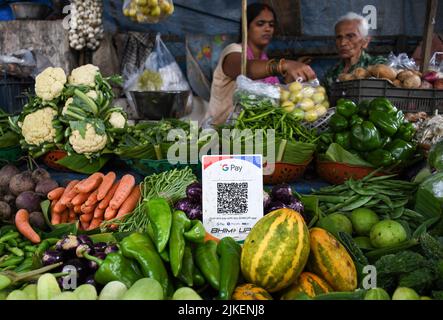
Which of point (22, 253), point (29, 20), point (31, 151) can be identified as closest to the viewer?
point (22, 253)

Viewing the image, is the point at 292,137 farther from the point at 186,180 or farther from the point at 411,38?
the point at 411,38

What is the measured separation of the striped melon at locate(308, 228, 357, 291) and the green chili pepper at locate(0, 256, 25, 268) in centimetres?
139

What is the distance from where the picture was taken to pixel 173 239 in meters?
1.64

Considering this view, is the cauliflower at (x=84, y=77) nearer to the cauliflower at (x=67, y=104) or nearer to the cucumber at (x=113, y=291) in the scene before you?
the cauliflower at (x=67, y=104)

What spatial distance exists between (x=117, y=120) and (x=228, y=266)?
186 cm

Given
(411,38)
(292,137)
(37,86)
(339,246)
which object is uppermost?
(411,38)

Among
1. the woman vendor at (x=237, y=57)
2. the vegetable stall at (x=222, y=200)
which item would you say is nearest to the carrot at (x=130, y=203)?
the vegetable stall at (x=222, y=200)

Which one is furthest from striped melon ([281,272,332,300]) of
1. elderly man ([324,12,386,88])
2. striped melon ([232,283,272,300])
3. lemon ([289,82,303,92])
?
elderly man ([324,12,386,88])

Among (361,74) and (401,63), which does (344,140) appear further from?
(401,63)

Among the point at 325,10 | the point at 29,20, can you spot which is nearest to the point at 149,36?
the point at 29,20

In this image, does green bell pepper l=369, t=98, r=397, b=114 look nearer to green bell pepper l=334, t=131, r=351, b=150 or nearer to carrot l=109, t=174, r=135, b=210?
green bell pepper l=334, t=131, r=351, b=150

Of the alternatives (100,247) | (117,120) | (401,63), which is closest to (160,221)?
(100,247)
